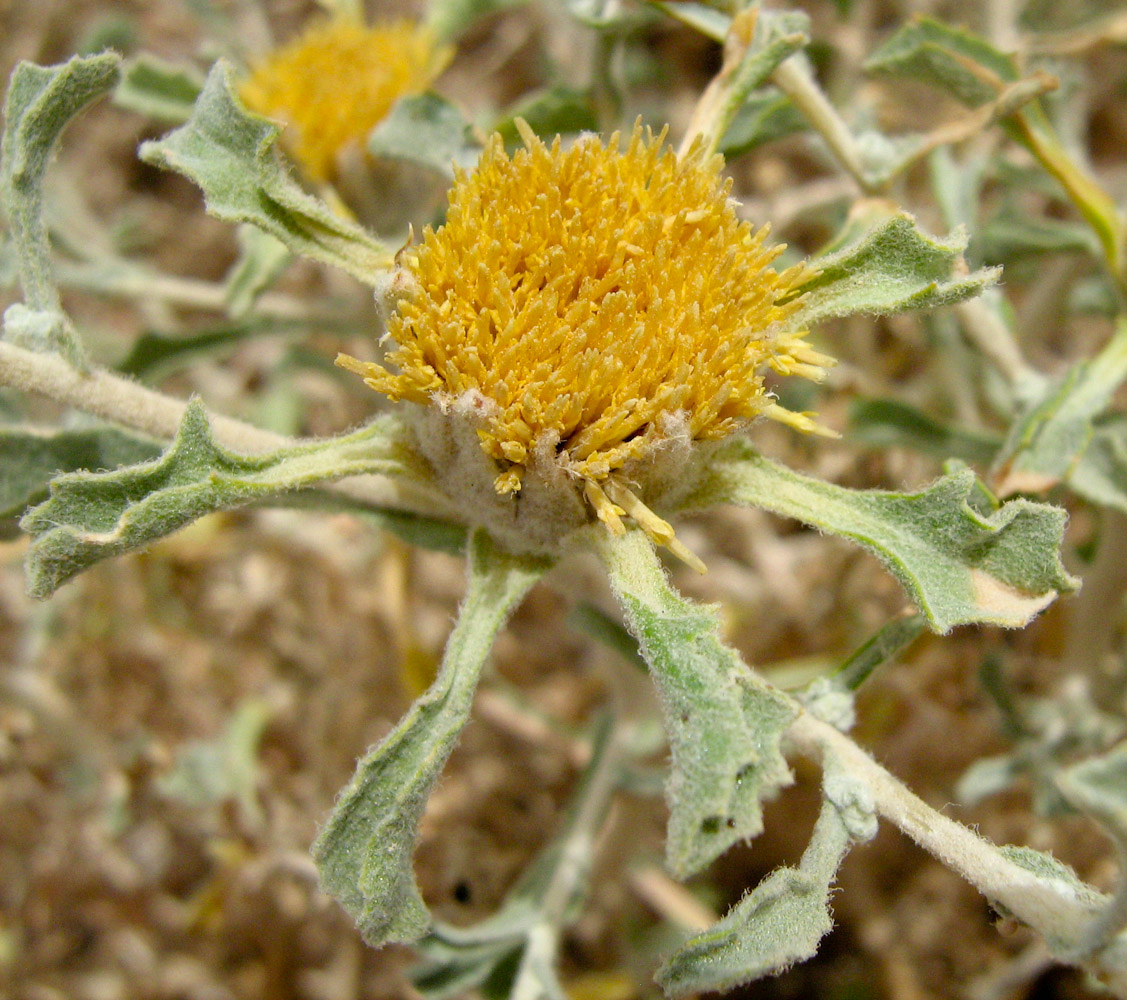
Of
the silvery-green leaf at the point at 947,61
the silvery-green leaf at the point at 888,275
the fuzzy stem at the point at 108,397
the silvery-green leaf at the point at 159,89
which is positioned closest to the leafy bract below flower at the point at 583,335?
the silvery-green leaf at the point at 888,275

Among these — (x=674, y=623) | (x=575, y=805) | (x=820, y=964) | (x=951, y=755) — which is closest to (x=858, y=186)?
(x=674, y=623)

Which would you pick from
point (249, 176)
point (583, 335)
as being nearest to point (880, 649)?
point (583, 335)

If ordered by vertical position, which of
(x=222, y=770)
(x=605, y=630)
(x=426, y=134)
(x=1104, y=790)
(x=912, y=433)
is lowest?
(x=222, y=770)

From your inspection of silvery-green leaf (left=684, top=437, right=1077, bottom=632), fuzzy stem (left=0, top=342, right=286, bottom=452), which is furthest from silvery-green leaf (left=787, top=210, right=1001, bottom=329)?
fuzzy stem (left=0, top=342, right=286, bottom=452)

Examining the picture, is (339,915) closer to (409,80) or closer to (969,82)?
(409,80)

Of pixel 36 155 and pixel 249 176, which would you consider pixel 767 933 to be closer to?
pixel 249 176

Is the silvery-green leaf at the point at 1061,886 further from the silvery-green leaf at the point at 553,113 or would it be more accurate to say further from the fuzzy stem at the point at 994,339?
→ the silvery-green leaf at the point at 553,113

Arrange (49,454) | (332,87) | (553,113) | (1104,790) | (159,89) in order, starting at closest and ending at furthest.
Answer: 1. (1104,790)
2. (49,454)
3. (553,113)
4. (332,87)
5. (159,89)

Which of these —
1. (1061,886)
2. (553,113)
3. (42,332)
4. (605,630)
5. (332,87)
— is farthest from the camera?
(332,87)
